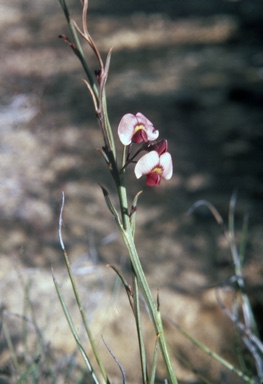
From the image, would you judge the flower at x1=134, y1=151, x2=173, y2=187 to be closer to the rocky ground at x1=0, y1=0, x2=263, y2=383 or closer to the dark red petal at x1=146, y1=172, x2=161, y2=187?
the dark red petal at x1=146, y1=172, x2=161, y2=187

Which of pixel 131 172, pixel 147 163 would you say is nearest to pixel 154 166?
pixel 147 163

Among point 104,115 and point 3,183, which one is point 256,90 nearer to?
point 3,183

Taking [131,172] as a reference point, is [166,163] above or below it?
above

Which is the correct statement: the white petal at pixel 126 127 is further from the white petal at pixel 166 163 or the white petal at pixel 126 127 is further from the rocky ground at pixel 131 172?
the rocky ground at pixel 131 172

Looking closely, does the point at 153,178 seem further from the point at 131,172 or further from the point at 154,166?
the point at 131,172

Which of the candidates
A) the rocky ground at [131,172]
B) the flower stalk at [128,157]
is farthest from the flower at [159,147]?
the rocky ground at [131,172]

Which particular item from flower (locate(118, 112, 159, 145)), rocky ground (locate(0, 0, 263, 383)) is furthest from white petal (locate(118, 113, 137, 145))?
rocky ground (locate(0, 0, 263, 383))
